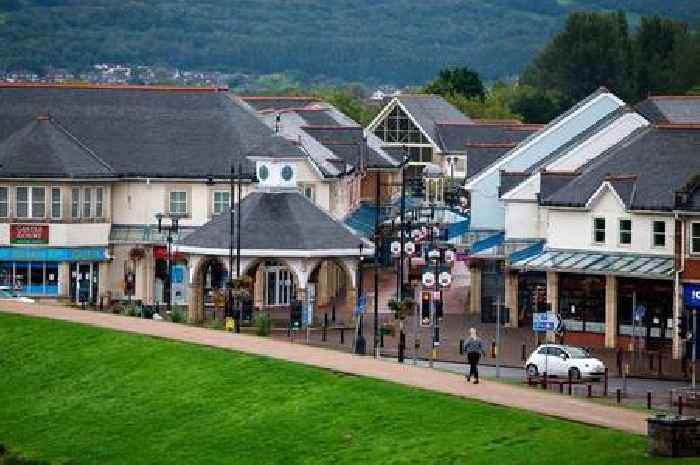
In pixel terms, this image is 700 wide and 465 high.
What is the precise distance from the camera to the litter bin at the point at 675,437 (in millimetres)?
53188

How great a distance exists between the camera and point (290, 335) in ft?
293

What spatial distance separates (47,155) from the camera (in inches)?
4171

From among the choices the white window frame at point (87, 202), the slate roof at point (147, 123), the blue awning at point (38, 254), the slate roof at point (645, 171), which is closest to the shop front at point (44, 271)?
the blue awning at point (38, 254)

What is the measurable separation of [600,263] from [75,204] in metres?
23.8

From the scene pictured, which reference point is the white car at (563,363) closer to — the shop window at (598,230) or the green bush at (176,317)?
the shop window at (598,230)

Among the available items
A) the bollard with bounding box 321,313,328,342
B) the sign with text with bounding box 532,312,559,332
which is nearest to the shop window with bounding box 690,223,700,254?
the sign with text with bounding box 532,312,559,332

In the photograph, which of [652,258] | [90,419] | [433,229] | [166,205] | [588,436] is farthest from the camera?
[433,229]

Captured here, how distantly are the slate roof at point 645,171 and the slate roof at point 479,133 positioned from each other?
40.8m

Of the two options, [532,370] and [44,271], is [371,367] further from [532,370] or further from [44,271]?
[44,271]

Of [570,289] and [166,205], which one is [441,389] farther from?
[166,205]

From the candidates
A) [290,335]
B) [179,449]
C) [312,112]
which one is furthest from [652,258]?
[312,112]

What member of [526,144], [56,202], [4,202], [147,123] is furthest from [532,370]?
[147,123]

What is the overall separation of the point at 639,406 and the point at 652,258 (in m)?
22.1

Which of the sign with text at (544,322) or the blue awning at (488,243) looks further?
the blue awning at (488,243)
